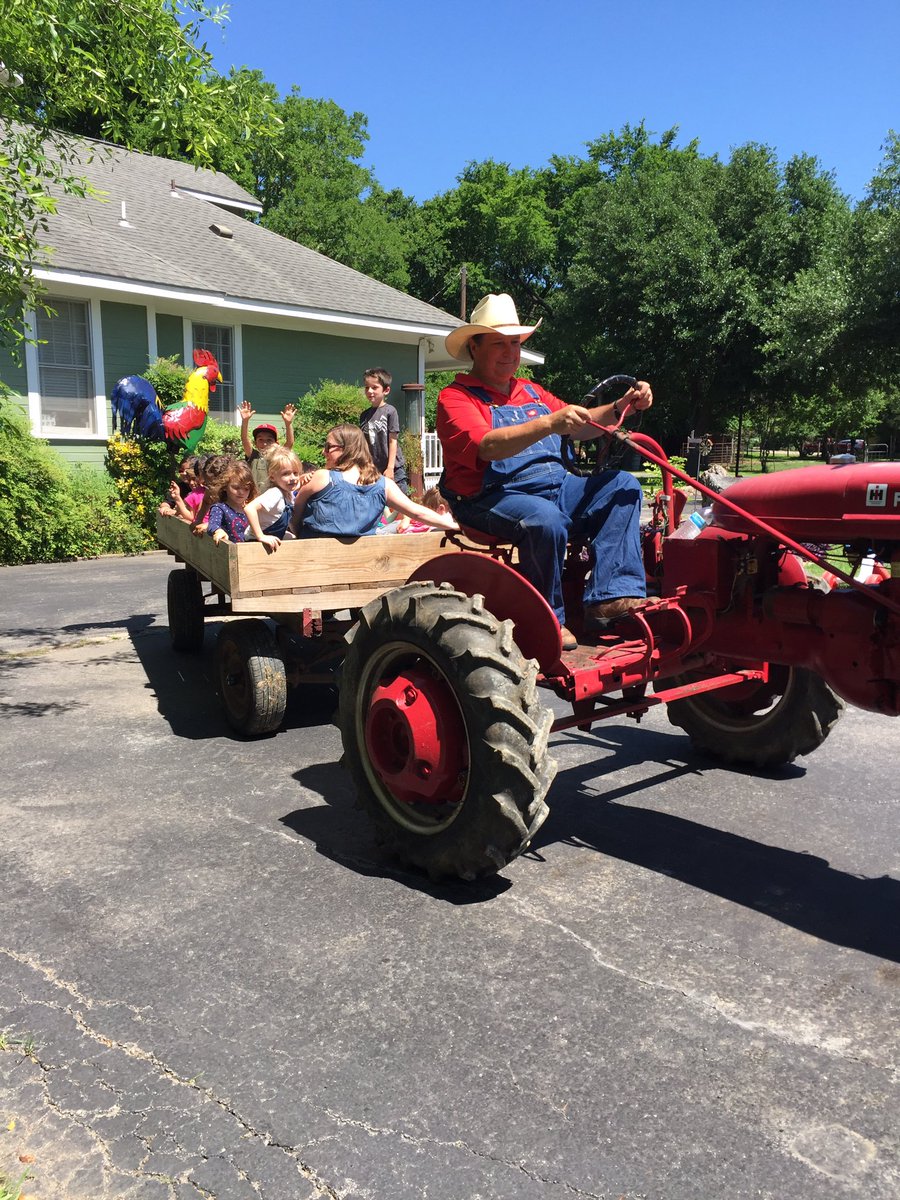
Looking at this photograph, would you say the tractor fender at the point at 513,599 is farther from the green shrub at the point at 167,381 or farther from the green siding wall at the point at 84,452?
the green shrub at the point at 167,381

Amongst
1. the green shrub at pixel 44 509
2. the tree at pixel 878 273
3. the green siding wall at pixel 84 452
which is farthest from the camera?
the tree at pixel 878 273

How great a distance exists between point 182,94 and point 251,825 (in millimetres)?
4705

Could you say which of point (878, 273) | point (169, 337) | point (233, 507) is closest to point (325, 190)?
point (878, 273)

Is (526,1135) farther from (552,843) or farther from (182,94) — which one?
(182,94)

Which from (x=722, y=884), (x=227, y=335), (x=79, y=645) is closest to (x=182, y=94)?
(x=79, y=645)

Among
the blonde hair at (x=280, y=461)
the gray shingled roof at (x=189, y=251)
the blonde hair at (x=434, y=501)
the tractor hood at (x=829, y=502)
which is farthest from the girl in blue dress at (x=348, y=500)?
the gray shingled roof at (x=189, y=251)

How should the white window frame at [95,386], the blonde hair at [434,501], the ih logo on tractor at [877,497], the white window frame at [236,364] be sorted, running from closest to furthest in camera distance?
the ih logo on tractor at [877,497] < the blonde hair at [434,501] < the white window frame at [95,386] < the white window frame at [236,364]

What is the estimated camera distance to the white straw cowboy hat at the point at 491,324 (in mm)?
4035

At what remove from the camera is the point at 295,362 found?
18.9 meters

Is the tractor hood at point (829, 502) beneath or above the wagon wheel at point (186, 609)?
above

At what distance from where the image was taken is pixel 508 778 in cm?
332

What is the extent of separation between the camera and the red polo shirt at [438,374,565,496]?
3.87m

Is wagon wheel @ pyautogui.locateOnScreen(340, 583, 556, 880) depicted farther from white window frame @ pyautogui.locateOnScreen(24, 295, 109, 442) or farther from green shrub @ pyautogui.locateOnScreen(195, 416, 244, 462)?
white window frame @ pyautogui.locateOnScreen(24, 295, 109, 442)

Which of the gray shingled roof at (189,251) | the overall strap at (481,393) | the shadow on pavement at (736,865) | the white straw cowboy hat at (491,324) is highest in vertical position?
the gray shingled roof at (189,251)
